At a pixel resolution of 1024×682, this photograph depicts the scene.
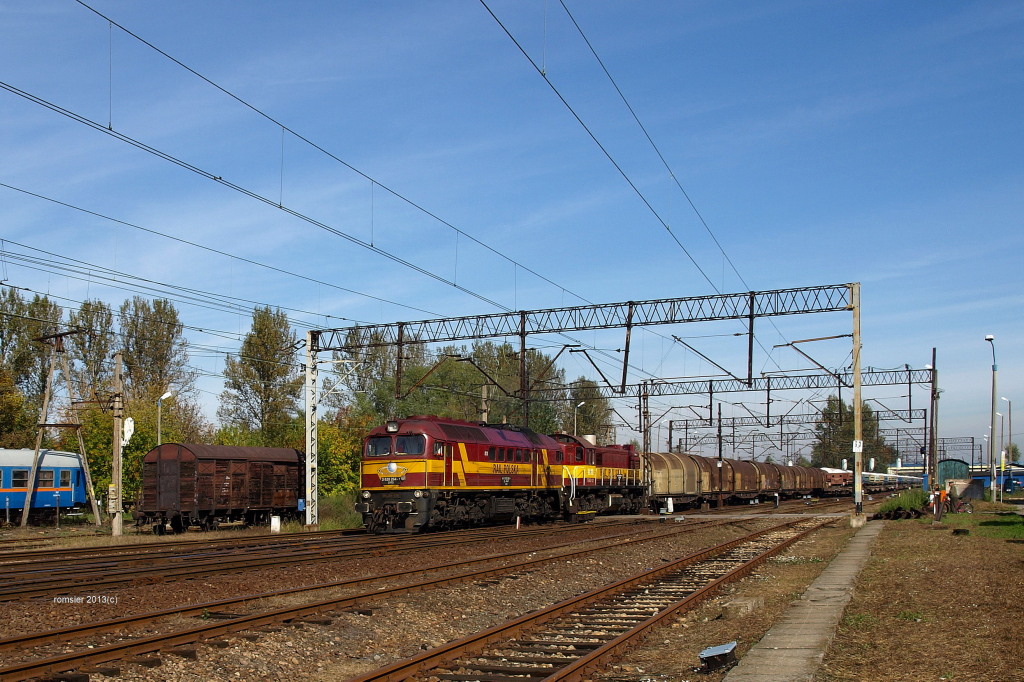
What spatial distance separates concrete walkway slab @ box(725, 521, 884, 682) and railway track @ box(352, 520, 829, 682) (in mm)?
1639

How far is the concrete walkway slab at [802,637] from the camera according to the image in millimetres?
8891

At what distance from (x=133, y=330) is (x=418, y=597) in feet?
202

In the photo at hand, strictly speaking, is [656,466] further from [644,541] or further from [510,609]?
[510,609]

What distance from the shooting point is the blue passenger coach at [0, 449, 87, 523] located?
39812mm

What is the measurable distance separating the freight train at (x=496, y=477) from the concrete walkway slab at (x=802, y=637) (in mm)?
14754

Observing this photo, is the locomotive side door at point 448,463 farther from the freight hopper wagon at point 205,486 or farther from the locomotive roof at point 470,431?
the freight hopper wagon at point 205,486

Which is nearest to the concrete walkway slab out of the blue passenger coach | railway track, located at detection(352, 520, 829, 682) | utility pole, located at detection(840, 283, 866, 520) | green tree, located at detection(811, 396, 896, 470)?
railway track, located at detection(352, 520, 829, 682)

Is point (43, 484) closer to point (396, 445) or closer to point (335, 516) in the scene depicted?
point (335, 516)

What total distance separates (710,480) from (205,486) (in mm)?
31712

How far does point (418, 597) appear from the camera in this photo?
14414 mm

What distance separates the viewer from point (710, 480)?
55094 mm

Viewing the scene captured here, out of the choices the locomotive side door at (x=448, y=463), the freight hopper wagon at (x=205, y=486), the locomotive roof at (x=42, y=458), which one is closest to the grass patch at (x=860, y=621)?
the locomotive side door at (x=448, y=463)

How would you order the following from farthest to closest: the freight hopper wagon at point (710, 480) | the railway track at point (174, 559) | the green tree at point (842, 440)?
the green tree at point (842, 440)
the freight hopper wagon at point (710, 480)
the railway track at point (174, 559)

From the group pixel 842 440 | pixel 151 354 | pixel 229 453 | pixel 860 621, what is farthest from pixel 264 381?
pixel 842 440
